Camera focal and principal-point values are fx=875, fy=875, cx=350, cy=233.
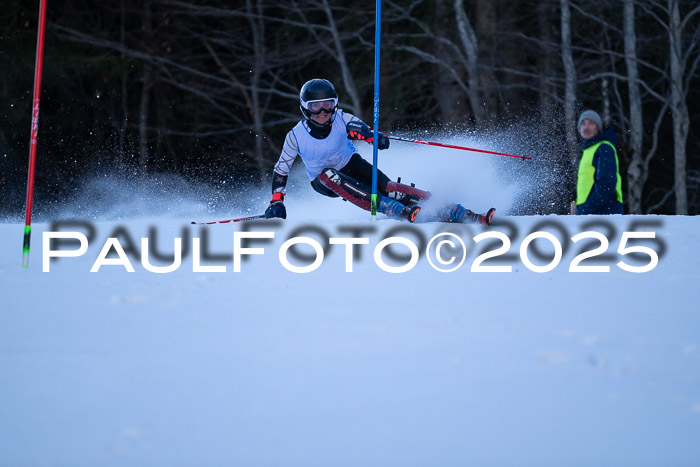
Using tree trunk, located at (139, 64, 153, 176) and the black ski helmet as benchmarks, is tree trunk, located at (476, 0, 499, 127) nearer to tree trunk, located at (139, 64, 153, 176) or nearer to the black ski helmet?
tree trunk, located at (139, 64, 153, 176)

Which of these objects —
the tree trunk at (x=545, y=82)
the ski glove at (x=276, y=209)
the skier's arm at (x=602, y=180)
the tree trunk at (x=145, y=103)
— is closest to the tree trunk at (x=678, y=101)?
the tree trunk at (x=545, y=82)

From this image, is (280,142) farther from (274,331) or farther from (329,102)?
(274,331)

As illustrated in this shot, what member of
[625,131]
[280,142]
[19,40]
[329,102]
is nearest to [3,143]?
[19,40]

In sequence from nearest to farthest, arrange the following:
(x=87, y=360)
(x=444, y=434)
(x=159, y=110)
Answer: (x=444, y=434) → (x=87, y=360) → (x=159, y=110)

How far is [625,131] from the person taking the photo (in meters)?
18.3

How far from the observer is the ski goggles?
768cm

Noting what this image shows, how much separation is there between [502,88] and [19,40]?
38.7ft

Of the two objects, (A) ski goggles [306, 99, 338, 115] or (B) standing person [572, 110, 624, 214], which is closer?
(B) standing person [572, 110, 624, 214]

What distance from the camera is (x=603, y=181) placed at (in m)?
7.46

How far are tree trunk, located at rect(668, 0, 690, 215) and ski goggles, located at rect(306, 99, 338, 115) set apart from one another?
10.2m

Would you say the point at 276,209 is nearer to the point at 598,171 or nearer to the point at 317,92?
the point at 317,92

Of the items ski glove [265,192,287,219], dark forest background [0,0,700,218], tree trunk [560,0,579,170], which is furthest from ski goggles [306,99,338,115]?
tree trunk [560,0,579,170]

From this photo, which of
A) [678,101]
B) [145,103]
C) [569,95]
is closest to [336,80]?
[145,103]

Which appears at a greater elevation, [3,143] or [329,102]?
[3,143]
